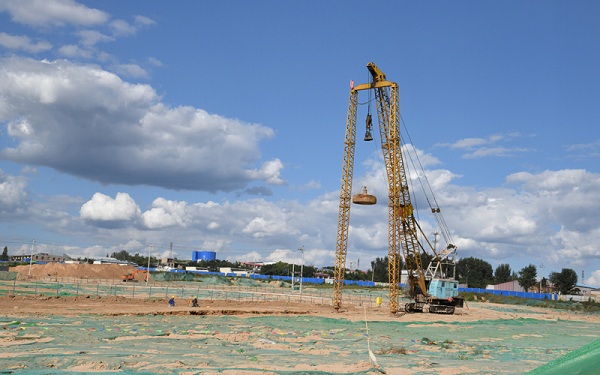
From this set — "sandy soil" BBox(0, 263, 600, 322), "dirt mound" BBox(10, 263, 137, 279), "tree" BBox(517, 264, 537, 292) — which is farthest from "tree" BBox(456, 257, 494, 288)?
"sandy soil" BBox(0, 263, 600, 322)

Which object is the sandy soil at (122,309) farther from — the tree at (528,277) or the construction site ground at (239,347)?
the tree at (528,277)

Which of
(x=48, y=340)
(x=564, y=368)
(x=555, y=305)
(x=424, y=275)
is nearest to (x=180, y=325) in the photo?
(x=48, y=340)

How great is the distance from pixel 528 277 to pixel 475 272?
55.3 feet

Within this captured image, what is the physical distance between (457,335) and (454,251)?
81.9 feet

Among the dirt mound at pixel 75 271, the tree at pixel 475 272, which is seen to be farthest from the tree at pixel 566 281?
the dirt mound at pixel 75 271

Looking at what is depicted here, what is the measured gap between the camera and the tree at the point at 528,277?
16021cm

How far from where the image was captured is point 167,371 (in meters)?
15.4

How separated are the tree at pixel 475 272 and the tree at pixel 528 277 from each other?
1164 cm

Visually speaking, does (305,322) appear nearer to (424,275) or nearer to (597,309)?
(424,275)

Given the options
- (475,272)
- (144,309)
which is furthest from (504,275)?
(144,309)

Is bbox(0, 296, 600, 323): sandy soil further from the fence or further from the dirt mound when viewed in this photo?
the dirt mound

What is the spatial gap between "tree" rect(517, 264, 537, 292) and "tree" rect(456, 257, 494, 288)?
1164 centimetres

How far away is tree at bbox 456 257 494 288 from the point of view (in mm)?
170375

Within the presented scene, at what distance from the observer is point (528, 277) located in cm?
16325
